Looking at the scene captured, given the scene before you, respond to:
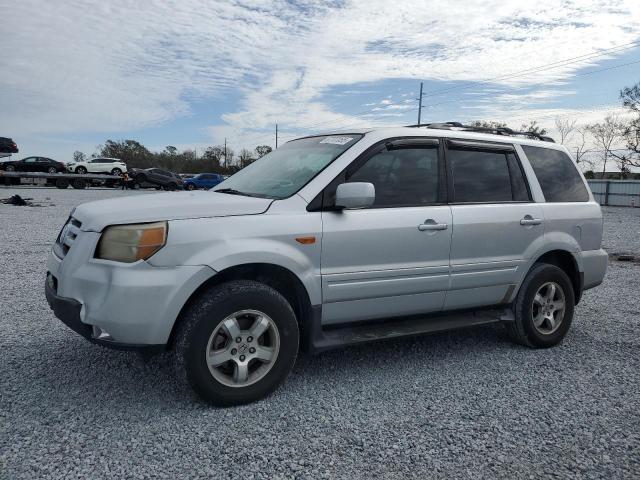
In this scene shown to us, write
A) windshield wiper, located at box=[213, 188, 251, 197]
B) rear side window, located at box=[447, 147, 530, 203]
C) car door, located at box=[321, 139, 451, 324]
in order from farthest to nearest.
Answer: rear side window, located at box=[447, 147, 530, 203] → windshield wiper, located at box=[213, 188, 251, 197] → car door, located at box=[321, 139, 451, 324]

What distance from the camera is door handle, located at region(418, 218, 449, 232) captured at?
375 centimetres

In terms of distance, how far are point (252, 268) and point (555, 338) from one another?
115 inches

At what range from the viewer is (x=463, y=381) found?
3746mm

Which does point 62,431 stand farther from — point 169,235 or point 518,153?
point 518,153

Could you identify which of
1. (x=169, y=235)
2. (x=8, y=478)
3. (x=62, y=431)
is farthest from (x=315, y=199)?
(x=8, y=478)

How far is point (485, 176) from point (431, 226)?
0.87m

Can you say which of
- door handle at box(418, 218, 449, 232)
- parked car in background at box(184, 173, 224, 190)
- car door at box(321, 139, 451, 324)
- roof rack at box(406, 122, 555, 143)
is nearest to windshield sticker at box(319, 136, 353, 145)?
car door at box(321, 139, 451, 324)

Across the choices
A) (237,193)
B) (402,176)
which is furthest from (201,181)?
(402,176)

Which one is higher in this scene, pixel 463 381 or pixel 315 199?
pixel 315 199

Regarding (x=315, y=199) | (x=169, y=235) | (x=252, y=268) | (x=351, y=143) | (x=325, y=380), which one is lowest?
(x=325, y=380)

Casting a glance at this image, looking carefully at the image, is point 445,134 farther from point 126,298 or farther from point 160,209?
point 126,298

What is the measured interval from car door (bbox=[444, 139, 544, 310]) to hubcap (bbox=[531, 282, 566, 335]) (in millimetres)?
353

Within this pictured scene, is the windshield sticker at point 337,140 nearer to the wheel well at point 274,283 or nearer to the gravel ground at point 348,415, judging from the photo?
the wheel well at point 274,283

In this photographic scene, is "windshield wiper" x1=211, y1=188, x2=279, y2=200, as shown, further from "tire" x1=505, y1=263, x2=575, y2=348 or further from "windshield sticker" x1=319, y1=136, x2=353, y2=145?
"tire" x1=505, y1=263, x2=575, y2=348
